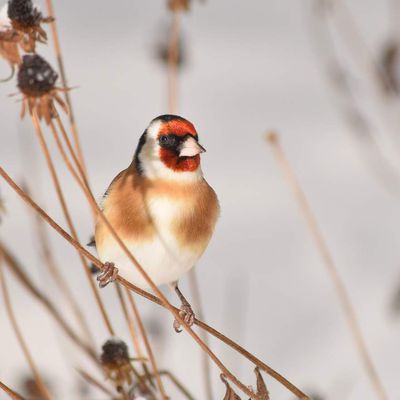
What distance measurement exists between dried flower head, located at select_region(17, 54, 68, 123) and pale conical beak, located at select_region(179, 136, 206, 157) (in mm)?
115

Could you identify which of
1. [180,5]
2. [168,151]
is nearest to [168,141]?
[168,151]

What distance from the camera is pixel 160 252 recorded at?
2.22 ft

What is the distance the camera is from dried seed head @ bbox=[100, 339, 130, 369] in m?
0.65

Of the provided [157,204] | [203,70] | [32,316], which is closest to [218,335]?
[157,204]

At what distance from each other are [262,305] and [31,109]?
125 centimetres

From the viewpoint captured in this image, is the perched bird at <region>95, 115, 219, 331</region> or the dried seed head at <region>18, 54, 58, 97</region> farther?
the perched bird at <region>95, 115, 219, 331</region>

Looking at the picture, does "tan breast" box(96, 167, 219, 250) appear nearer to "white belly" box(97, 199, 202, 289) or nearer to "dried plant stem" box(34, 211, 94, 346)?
"white belly" box(97, 199, 202, 289)

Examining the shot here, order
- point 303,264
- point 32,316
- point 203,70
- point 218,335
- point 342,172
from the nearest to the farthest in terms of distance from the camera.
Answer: point 218,335 < point 32,316 < point 303,264 < point 342,172 < point 203,70

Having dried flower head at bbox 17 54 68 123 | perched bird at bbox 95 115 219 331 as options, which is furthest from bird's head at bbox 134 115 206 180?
dried flower head at bbox 17 54 68 123

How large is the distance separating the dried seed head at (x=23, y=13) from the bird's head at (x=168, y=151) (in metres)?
0.13

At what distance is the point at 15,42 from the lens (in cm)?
60

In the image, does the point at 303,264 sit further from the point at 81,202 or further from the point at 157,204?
the point at 157,204

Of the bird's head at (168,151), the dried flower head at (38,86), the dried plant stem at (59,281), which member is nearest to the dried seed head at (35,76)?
the dried flower head at (38,86)

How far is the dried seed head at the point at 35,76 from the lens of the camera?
0.55 meters
